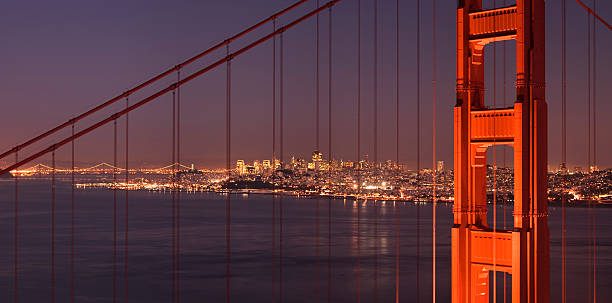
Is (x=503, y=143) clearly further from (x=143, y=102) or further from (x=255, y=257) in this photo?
(x=255, y=257)

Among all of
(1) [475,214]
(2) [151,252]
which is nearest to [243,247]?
(2) [151,252]

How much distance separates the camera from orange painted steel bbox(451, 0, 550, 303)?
22.2 feet

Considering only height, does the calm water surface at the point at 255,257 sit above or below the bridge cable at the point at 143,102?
below

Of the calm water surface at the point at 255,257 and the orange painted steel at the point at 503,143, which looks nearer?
the orange painted steel at the point at 503,143

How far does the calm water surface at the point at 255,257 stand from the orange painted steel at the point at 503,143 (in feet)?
56.2

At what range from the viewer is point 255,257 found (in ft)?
181

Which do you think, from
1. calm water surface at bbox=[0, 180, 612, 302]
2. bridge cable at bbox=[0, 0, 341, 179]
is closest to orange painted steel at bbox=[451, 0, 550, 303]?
bridge cable at bbox=[0, 0, 341, 179]

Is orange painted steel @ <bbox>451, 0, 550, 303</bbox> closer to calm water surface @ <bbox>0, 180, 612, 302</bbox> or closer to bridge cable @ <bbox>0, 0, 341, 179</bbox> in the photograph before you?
bridge cable @ <bbox>0, 0, 341, 179</bbox>

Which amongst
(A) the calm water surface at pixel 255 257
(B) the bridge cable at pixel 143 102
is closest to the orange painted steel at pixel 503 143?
(B) the bridge cable at pixel 143 102

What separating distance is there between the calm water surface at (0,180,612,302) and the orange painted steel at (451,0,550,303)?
17129 mm

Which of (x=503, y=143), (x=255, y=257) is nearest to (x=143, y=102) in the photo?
(x=503, y=143)

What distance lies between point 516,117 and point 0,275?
146 feet

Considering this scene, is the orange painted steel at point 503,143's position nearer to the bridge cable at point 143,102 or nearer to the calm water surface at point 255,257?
the bridge cable at point 143,102

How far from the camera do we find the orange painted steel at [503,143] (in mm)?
6770
